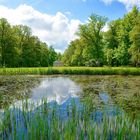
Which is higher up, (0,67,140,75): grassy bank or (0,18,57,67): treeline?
(0,18,57,67): treeline

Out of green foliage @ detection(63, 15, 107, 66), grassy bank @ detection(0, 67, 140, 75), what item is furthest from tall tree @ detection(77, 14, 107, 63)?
grassy bank @ detection(0, 67, 140, 75)

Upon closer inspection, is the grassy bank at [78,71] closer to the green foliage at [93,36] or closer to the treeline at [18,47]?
the treeline at [18,47]

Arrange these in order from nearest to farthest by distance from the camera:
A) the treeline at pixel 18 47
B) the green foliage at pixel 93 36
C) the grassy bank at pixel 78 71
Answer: the grassy bank at pixel 78 71 < the treeline at pixel 18 47 < the green foliage at pixel 93 36

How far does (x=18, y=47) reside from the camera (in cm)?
5375

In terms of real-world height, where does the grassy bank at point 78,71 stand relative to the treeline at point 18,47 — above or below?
below

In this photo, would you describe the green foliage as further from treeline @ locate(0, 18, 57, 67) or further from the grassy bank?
the grassy bank

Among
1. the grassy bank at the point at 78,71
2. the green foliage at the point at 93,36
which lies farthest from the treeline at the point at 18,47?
the green foliage at the point at 93,36

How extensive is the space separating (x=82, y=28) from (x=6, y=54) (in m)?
13.6

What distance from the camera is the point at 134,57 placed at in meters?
35.8

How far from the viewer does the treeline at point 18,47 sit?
46594 millimetres

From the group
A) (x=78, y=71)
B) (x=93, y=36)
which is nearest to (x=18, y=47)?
(x=93, y=36)

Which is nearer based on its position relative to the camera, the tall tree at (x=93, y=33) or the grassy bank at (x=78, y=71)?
the grassy bank at (x=78, y=71)

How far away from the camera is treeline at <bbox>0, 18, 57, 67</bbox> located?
46.6 metres

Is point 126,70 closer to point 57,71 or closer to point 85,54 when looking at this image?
point 57,71
